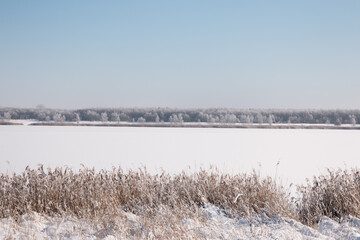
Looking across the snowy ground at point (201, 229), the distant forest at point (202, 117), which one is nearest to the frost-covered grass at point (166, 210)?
the snowy ground at point (201, 229)

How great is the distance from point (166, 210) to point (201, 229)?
2.46ft

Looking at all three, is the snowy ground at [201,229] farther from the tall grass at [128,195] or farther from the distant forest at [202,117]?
the distant forest at [202,117]

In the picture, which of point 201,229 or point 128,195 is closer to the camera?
point 201,229

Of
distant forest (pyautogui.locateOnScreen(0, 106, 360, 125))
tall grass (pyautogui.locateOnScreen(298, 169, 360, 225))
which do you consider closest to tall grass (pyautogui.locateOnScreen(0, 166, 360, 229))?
tall grass (pyautogui.locateOnScreen(298, 169, 360, 225))

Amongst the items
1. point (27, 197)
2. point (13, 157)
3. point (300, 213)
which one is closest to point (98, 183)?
point (27, 197)

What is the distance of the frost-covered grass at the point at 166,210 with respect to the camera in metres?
4.70

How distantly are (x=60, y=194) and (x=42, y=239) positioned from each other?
1634 millimetres

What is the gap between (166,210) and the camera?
5254mm

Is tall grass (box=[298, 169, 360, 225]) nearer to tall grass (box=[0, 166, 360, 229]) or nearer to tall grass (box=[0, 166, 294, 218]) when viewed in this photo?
tall grass (box=[0, 166, 360, 229])

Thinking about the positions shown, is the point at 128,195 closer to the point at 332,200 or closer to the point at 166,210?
the point at 166,210

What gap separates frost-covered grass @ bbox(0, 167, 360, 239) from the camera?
470cm

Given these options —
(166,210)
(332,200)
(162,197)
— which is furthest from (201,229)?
(332,200)

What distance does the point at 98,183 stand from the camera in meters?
6.29

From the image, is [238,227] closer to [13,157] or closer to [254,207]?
[254,207]
